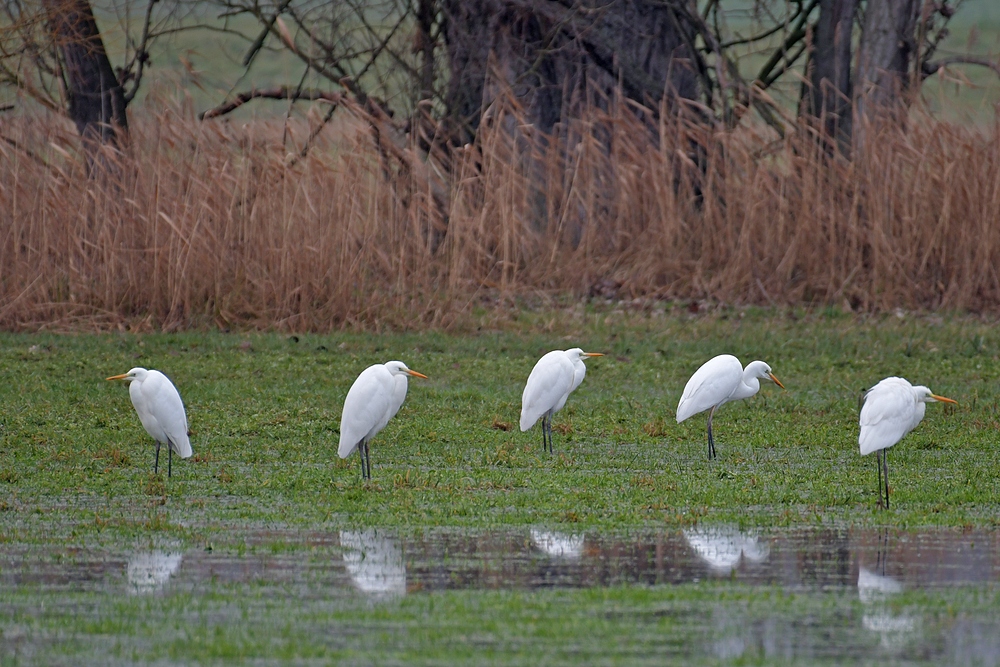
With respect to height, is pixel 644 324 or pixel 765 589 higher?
pixel 644 324

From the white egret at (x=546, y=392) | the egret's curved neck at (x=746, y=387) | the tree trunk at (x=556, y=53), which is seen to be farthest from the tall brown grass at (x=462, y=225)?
the egret's curved neck at (x=746, y=387)

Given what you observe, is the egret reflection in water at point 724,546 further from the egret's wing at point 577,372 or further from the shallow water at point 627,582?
the egret's wing at point 577,372

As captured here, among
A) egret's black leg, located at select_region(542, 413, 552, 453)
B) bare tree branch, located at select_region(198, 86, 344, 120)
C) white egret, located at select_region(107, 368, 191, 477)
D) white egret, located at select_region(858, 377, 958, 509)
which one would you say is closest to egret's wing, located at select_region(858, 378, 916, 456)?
white egret, located at select_region(858, 377, 958, 509)

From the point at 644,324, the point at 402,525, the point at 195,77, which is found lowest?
the point at 402,525

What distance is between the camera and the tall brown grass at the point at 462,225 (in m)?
13.1

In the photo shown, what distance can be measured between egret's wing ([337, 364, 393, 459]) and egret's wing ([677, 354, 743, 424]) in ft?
6.36

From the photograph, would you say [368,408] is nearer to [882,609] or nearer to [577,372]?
[577,372]

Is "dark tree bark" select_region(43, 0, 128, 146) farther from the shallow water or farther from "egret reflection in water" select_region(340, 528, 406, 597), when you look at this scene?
the shallow water

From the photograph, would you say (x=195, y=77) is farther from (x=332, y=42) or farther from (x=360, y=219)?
(x=332, y=42)

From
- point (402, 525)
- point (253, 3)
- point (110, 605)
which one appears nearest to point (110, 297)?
point (253, 3)

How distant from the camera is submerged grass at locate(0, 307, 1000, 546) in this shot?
6.58 metres

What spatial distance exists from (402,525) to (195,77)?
343 inches

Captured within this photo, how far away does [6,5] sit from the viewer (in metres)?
15.3

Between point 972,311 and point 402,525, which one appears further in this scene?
point 972,311
